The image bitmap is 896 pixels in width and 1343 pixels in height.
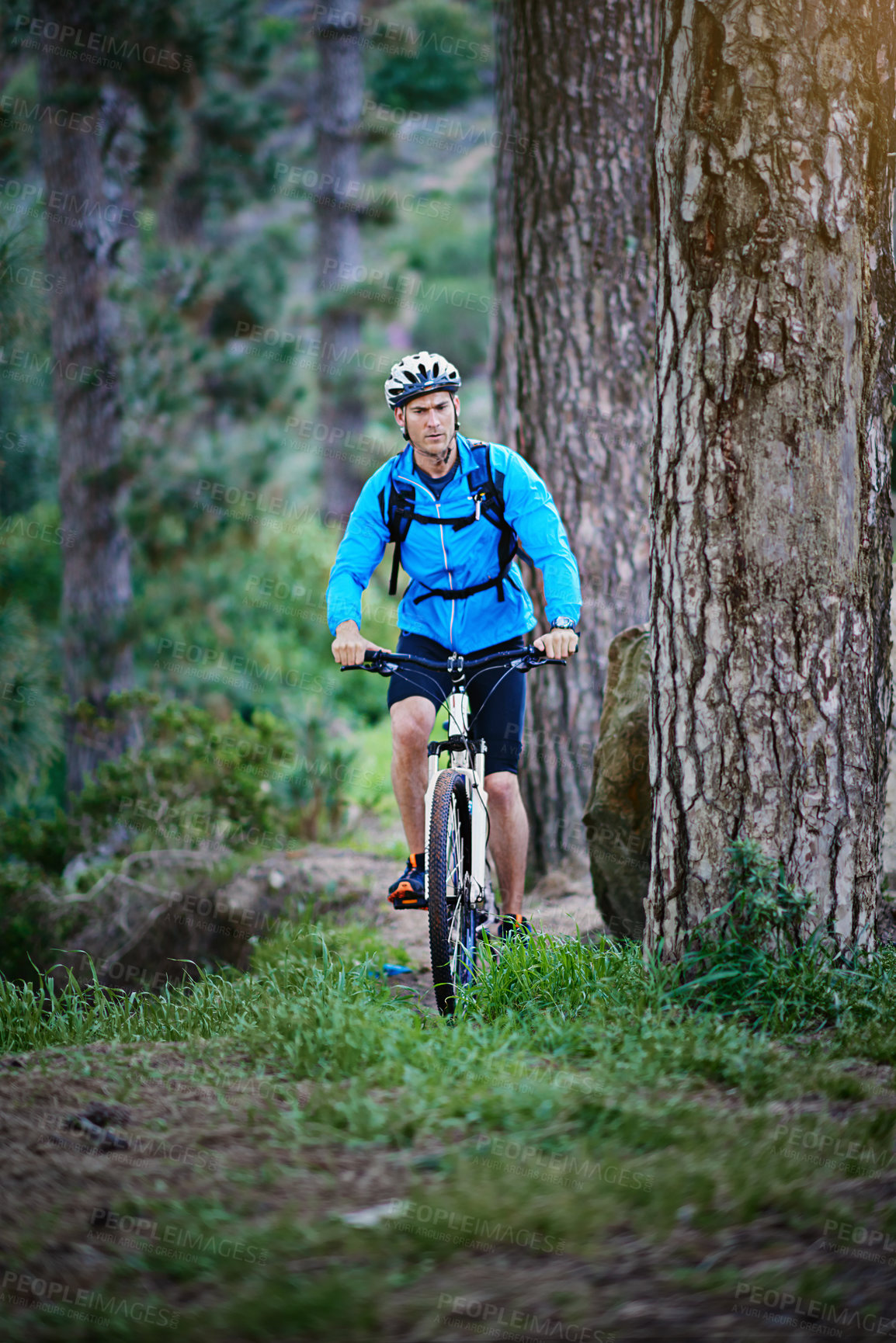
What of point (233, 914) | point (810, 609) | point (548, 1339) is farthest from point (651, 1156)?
point (233, 914)

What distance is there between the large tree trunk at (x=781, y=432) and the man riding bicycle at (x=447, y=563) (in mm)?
1028

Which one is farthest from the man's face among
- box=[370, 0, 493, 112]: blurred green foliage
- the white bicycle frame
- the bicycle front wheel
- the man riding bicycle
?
box=[370, 0, 493, 112]: blurred green foliage

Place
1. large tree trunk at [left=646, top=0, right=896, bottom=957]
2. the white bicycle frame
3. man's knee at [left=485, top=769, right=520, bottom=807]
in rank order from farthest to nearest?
man's knee at [left=485, top=769, right=520, bottom=807] < the white bicycle frame < large tree trunk at [left=646, top=0, right=896, bottom=957]

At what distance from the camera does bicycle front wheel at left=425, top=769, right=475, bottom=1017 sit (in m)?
4.02

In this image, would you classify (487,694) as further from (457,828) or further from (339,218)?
(339,218)

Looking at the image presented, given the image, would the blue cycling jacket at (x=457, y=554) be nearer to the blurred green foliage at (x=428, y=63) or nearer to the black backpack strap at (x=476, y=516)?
the black backpack strap at (x=476, y=516)

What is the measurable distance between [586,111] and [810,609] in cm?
369

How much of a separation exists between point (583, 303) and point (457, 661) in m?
2.54

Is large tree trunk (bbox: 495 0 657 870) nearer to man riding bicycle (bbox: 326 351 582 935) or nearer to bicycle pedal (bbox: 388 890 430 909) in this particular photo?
man riding bicycle (bbox: 326 351 582 935)

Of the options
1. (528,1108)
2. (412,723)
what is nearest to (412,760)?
(412,723)

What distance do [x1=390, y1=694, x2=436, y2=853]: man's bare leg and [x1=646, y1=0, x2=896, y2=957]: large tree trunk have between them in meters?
1.24

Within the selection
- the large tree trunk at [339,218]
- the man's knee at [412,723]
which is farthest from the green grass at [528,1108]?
the large tree trunk at [339,218]

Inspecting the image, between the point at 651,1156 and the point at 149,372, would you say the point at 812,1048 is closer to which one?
the point at 651,1156

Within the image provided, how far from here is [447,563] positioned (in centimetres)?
465
